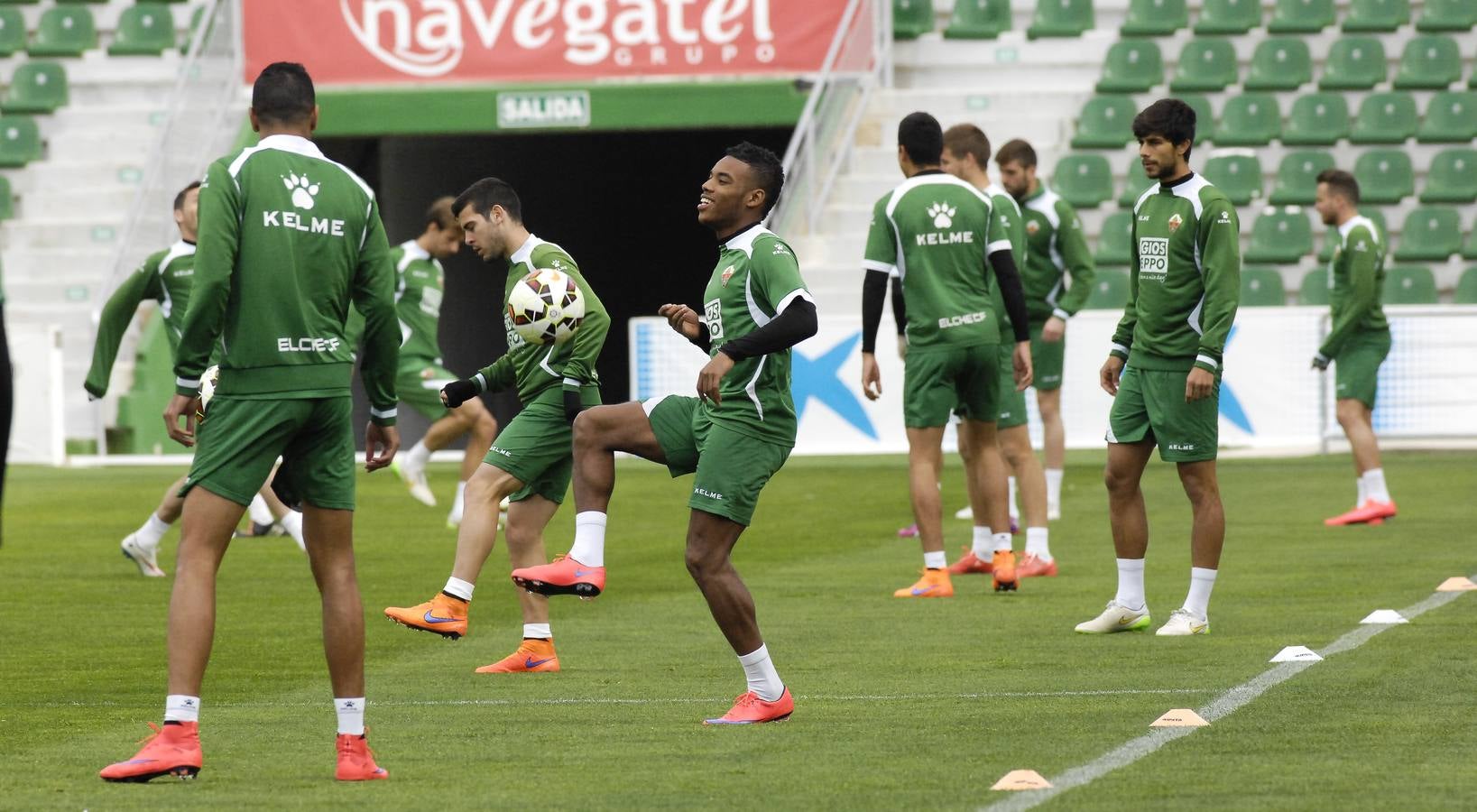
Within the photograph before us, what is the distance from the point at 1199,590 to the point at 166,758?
4546mm

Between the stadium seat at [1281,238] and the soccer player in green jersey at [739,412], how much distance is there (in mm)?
16727

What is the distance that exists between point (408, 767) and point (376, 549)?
281 inches

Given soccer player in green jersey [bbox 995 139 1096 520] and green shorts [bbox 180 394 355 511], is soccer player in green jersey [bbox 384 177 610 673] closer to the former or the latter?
green shorts [bbox 180 394 355 511]

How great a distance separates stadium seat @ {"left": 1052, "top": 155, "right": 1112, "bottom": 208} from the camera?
23547 mm

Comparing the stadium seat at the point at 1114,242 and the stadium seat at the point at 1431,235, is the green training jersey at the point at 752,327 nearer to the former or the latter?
the stadium seat at the point at 1114,242

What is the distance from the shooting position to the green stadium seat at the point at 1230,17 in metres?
24.7

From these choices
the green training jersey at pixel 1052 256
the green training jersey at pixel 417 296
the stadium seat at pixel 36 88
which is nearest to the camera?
the green training jersey at pixel 1052 256

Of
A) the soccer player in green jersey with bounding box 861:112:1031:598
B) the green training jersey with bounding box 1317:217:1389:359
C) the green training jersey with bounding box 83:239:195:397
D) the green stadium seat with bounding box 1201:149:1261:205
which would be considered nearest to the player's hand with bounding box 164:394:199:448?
the green training jersey with bounding box 83:239:195:397

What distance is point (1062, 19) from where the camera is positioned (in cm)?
2508

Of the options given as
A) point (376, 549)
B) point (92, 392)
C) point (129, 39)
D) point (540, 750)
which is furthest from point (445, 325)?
point (540, 750)

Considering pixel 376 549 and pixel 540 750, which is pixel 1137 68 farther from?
pixel 540 750

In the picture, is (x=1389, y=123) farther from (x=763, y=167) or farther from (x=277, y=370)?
(x=277, y=370)

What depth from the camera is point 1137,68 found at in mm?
24484

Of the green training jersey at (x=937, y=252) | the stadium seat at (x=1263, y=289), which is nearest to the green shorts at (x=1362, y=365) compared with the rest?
the green training jersey at (x=937, y=252)
